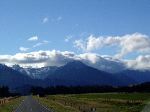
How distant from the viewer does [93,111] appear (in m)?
55.0
